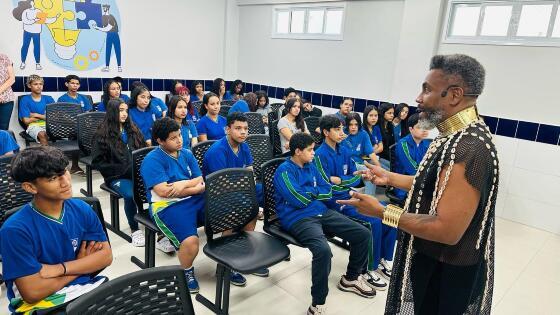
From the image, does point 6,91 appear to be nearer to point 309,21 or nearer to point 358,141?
point 358,141

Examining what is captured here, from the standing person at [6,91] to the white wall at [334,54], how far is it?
3.95m

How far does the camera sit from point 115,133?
10.7ft

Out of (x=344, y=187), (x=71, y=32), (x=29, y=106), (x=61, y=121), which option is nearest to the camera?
(x=344, y=187)

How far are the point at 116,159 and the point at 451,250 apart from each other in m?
2.69

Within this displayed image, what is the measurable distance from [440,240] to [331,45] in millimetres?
5180

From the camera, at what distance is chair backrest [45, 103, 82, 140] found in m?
4.29

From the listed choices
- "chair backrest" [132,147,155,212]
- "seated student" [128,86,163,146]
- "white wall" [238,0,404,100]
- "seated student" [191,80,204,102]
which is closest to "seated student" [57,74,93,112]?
"seated student" [128,86,163,146]

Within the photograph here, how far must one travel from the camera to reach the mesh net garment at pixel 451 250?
1353mm

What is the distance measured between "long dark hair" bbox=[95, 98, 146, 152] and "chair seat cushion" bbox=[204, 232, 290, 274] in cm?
146

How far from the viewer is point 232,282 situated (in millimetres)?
2723

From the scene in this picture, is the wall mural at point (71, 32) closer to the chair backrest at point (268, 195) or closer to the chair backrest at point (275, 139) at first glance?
the chair backrest at point (275, 139)

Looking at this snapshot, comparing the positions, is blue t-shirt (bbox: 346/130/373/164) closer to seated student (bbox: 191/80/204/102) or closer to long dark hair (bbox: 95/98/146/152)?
long dark hair (bbox: 95/98/146/152)

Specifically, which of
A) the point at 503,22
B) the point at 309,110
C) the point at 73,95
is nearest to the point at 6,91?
the point at 73,95

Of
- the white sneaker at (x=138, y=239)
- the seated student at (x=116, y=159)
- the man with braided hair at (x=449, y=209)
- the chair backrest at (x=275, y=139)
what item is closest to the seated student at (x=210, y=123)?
the chair backrest at (x=275, y=139)
